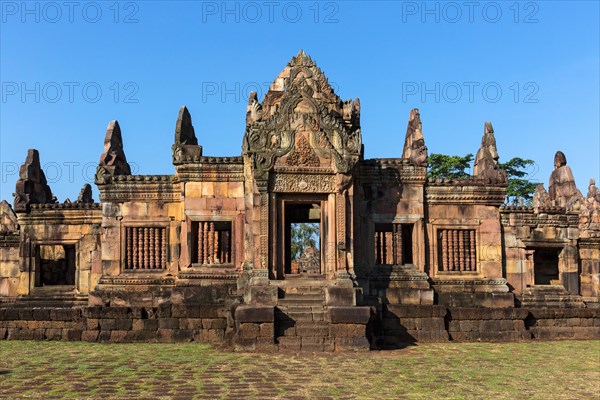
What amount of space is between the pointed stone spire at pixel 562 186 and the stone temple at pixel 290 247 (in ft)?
12.0

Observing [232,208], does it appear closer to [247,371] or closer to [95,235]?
[95,235]

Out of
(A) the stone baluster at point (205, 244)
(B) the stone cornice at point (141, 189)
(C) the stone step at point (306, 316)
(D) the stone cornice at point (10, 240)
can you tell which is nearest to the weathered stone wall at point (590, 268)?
(C) the stone step at point (306, 316)

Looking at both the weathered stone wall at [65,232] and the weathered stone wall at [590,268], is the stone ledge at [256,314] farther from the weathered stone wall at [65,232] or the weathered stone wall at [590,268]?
the weathered stone wall at [590,268]

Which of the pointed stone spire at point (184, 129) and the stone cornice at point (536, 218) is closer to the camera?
the pointed stone spire at point (184, 129)

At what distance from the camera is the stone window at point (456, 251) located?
62.0ft

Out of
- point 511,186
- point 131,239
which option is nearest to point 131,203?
point 131,239

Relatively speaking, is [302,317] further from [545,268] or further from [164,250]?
[545,268]

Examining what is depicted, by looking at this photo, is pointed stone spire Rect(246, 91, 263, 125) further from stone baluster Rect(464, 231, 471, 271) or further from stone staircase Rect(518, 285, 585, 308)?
stone staircase Rect(518, 285, 585, 308)

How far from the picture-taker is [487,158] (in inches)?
833

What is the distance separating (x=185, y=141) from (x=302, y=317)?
664 cm

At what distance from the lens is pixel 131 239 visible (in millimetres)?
18844

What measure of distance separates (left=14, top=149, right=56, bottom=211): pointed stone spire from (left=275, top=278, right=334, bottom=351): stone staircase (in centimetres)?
1008

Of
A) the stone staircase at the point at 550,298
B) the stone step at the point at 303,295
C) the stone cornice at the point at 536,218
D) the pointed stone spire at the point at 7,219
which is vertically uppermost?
the pointed stone spire at the point at 7,219

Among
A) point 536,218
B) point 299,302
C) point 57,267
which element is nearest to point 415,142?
point 536,218
